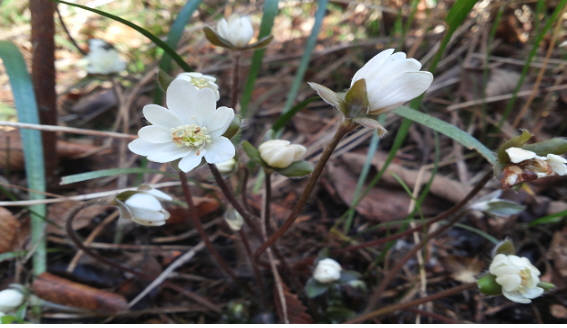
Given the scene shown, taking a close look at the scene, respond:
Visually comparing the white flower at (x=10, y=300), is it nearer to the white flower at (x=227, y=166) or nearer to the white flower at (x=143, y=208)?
the white flower at (x=143, y=208)

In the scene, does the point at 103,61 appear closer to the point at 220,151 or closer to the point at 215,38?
the point at 215,38

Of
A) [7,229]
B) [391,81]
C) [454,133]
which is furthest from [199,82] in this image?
[7,229]

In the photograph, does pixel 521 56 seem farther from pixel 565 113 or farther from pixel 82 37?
pixel 82 37

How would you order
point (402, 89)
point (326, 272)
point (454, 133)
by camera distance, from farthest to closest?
1. point (326, 272)
2. point (454, 133)
3. point (402, 89)

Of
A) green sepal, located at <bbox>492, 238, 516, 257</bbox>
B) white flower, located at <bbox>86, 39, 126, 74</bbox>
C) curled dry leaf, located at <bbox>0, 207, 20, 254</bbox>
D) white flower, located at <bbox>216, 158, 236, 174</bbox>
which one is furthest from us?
white flower, located at <bbox>86, 39, 126, 74</bbox>

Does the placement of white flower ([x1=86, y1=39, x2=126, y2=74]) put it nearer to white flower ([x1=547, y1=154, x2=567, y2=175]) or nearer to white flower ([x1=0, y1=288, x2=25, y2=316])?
white flower ([x1=0, y1=288, x2=25, y2=316])

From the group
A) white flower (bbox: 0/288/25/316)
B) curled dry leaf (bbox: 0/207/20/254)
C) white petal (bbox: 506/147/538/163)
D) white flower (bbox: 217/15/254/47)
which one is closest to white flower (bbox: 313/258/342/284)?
white petal (bbox: 506/147/538/163)
